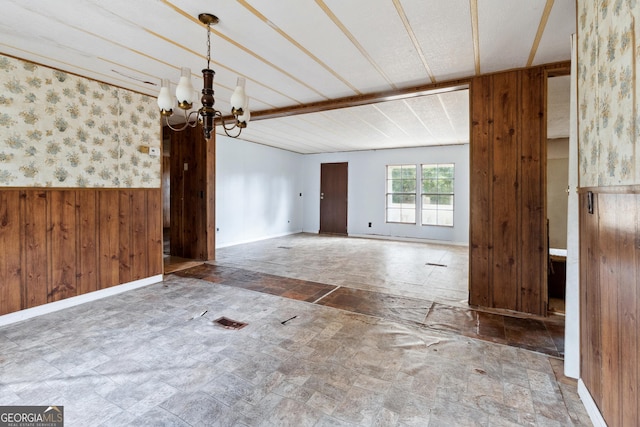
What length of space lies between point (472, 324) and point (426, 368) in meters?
0.94

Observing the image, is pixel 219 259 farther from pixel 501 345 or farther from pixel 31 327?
pixel 501 345

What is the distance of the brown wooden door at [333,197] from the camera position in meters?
8.32

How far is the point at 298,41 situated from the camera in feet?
7.64

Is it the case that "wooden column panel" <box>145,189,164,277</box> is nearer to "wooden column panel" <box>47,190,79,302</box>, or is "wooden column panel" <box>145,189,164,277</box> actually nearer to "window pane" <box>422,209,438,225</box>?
"wooden column panel" <box>47,190,79,302</box>

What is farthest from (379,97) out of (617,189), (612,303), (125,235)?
(125,235)

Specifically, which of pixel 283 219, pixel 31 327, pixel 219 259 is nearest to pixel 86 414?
pixel 31 327

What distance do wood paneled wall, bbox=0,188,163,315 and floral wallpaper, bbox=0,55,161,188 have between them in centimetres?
→ 16

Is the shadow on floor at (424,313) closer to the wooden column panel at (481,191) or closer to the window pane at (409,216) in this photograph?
the wooden column panel at (481,191)

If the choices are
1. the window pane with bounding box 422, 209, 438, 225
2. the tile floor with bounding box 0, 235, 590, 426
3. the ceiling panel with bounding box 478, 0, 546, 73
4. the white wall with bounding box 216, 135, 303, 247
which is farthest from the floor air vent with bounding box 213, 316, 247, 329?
the window pane with bounding box 422, 209, 438, 225

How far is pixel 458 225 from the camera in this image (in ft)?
22.7

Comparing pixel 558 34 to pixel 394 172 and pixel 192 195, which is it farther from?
pixel 394 172

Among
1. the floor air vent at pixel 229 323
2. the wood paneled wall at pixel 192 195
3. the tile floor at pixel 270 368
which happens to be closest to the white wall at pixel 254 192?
the wood paneled wall at pixel 192 195

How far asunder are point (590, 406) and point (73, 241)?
4364 mm

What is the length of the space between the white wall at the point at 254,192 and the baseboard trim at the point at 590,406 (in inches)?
232
